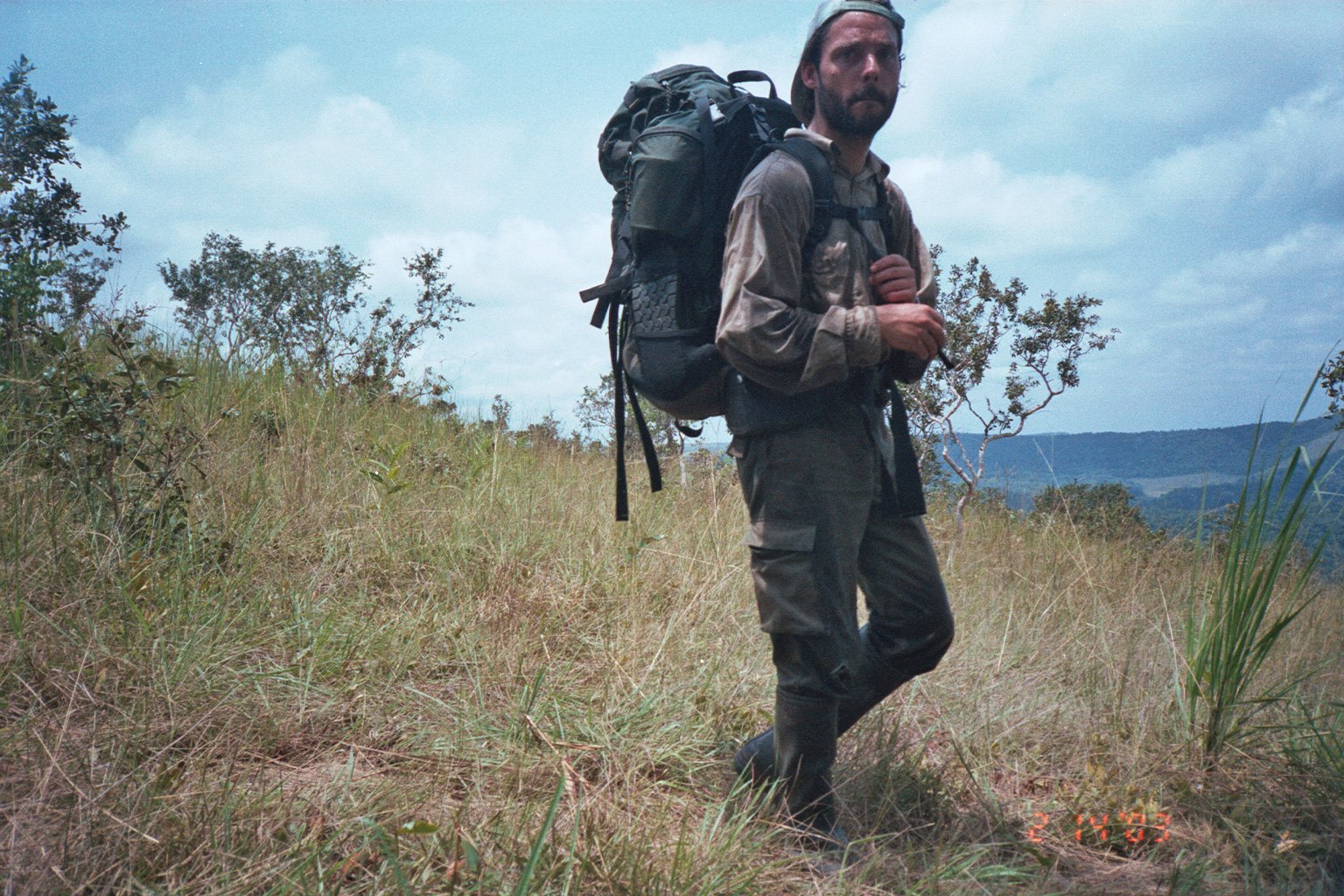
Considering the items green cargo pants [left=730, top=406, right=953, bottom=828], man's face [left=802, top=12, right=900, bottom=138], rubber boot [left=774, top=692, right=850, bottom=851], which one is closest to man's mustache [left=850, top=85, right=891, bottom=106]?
man's face [left=802, top=12, right=900, bottom=138]

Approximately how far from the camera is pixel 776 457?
2428mm

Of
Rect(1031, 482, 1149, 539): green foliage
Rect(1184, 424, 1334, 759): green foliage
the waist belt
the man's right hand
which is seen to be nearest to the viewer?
the man's right hand

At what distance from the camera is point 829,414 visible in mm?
2447

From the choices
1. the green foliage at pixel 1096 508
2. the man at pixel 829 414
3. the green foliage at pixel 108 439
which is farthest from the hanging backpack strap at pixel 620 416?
the green foliage at pixel 1096 508

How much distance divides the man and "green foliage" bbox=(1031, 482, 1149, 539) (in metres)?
4.43

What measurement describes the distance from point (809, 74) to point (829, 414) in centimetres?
108

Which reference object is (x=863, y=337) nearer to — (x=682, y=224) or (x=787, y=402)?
(x=787, y=402)

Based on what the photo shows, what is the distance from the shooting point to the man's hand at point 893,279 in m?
2.43

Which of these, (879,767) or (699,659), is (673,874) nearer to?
(879,767)

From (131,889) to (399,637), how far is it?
1662 millimetres

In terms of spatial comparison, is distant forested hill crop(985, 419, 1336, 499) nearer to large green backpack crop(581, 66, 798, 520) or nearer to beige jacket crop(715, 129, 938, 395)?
beige jacket crop(715, 129, 938, 395)

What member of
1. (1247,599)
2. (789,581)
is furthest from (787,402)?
(1247,599)

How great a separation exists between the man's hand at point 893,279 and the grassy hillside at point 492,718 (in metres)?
1.48

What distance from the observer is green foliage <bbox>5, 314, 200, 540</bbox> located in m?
3.60
